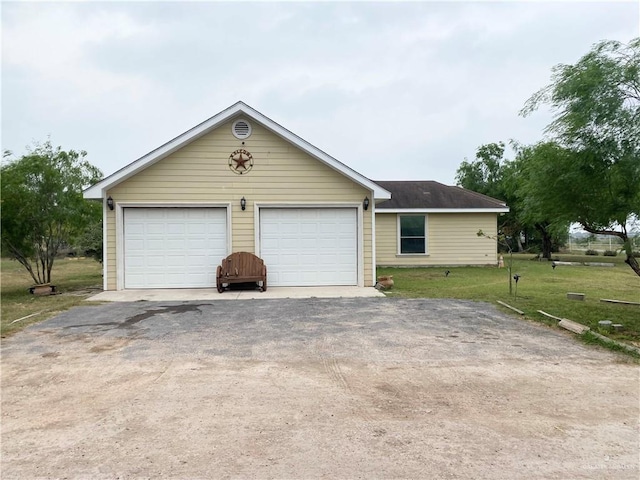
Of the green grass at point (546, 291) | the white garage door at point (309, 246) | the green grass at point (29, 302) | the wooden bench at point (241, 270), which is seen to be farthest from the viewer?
the white garage door at point (309, 246)

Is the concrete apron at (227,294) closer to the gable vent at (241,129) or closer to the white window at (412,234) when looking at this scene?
the gable vent at (241,129)

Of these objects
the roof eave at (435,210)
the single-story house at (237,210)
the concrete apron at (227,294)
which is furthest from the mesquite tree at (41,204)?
the roof eave at (435,210)

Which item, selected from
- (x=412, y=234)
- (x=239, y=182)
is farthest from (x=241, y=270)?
(x=412, y=234)

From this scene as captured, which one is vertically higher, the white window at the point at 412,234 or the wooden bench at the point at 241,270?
the white window at the point at 412,234

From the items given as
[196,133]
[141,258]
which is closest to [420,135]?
[196,133]

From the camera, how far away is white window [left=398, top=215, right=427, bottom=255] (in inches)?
776

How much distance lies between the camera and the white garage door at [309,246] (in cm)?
1214

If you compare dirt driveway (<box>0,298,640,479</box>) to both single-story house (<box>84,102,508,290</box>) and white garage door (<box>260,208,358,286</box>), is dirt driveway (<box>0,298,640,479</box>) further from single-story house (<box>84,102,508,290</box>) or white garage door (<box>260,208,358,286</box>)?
white garage door (<box>260,208,358,286</box>)

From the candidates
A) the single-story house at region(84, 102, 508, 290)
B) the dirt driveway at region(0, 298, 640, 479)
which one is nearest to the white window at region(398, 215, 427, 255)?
the single-story house at region(84, 102, 508, 290)

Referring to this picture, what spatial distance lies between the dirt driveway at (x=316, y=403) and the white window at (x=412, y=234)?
12858 mm

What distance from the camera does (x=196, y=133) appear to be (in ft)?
37.9

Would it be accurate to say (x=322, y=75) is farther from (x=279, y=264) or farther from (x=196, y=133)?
(x=279, y=264)

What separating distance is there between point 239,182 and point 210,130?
165 cm

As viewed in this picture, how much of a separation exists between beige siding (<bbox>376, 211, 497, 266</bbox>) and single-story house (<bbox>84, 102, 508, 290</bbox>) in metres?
7.56
